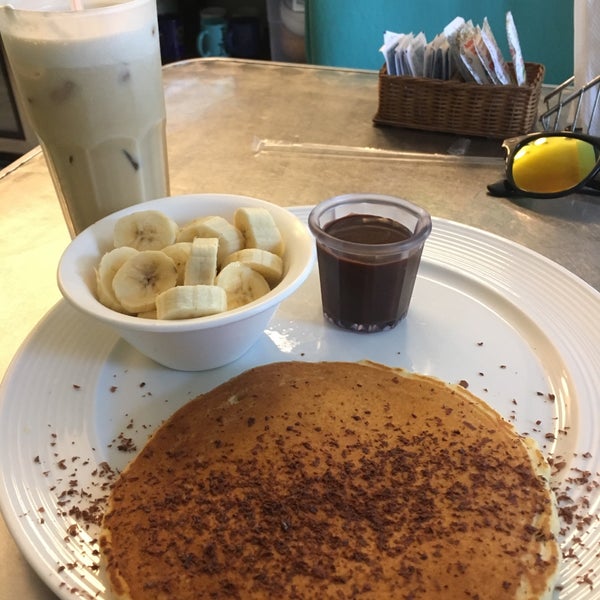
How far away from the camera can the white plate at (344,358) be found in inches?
36.9

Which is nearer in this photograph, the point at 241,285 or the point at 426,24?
the point at 241,285

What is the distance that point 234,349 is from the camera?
4.01 feet

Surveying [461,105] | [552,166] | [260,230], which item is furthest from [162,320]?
[461,105]

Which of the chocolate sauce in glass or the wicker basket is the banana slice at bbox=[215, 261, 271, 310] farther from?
the wicker basket

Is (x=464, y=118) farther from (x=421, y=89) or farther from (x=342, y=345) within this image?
(x=342, y=345)

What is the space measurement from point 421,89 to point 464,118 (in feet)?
0.61

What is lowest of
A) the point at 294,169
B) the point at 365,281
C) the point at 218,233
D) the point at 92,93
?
the point at 294,169

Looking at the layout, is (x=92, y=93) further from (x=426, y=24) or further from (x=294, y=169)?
(x=426, y=24)

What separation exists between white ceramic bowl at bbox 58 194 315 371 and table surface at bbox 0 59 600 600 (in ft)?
0.97

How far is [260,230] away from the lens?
4.25 ft

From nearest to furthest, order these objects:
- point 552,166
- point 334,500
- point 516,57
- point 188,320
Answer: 1. point 334,500
2. point 188,320
3. point 552,166
4. point 516,57

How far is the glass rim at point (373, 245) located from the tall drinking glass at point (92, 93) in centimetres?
49

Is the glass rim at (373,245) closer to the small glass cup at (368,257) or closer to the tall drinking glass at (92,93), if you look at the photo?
the small glass cup at (368,257)

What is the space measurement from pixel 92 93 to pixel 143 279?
45cm
